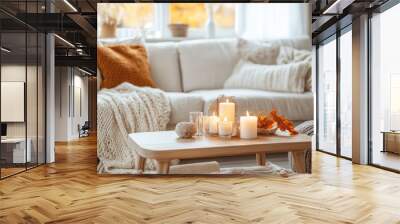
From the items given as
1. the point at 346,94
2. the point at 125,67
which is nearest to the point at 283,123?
the point at 125,67

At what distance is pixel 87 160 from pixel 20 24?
95.1 inches

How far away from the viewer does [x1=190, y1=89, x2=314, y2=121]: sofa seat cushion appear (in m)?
4.25

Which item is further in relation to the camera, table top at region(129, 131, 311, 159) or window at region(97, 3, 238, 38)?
window at region(97, 3, 238, 38)

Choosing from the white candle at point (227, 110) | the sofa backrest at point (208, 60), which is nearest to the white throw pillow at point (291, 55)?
the sofa backrest at point (208, 60)

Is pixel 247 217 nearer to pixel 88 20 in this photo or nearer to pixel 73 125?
pixel 88 20

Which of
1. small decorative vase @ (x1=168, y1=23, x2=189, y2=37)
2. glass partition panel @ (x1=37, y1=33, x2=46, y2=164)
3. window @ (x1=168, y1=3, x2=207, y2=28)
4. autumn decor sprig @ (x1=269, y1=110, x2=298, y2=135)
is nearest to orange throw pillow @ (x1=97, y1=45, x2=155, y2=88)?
small decorative vase @ (x1=168, y1=23, x2=189, y2=37)

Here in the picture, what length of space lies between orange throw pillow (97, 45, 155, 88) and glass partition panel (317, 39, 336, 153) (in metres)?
4.20

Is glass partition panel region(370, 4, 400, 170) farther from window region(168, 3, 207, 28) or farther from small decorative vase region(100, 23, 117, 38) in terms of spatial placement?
small decorative vase region(100, 23, 117, 38)

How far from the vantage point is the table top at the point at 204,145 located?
403 cm

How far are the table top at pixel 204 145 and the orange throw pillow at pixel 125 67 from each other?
56 centimetres

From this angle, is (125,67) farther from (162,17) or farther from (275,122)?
(275,122)

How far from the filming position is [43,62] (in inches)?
233

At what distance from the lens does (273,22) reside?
4289mm

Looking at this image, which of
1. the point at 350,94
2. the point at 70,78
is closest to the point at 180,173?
the point at 350,94
